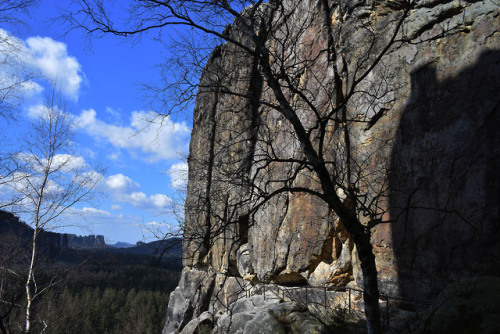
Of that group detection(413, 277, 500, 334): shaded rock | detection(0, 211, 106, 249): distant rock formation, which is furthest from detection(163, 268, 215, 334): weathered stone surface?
detection(413, 277, 500, 334): shaded rock

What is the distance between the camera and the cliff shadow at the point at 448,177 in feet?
19.6

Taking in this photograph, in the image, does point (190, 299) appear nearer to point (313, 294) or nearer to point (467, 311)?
point (313, 294)

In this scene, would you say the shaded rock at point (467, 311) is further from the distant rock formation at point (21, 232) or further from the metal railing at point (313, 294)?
the distant rock formation at point (21, 232)

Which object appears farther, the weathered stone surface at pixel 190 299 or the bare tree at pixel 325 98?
the weathered stone surface at pixel 190 299

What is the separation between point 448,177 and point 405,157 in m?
1.05

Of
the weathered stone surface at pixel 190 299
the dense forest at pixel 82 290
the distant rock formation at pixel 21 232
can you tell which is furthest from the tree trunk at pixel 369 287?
the weathered stone surface at pixel 190 299

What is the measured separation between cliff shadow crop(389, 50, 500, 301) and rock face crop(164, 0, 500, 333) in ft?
0.06

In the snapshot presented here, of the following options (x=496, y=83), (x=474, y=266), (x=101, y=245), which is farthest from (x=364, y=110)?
(x=101, y=245)

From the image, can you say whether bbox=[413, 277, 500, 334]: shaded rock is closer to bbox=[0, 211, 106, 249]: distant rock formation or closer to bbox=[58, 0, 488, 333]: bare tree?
bbox=[58, 0, 488, 333]: bare tree

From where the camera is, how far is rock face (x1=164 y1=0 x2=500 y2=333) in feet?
19.3

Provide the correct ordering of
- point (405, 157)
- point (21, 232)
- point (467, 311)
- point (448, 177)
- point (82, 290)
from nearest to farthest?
point (467, 311) → point (448, 177) → point (405, 157) → point (21, 232) → point (82, 290)

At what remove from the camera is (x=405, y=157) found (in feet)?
24.5

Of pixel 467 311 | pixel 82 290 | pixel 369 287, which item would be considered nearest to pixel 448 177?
pixel 369 287

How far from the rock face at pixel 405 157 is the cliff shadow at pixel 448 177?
0.06 feet
